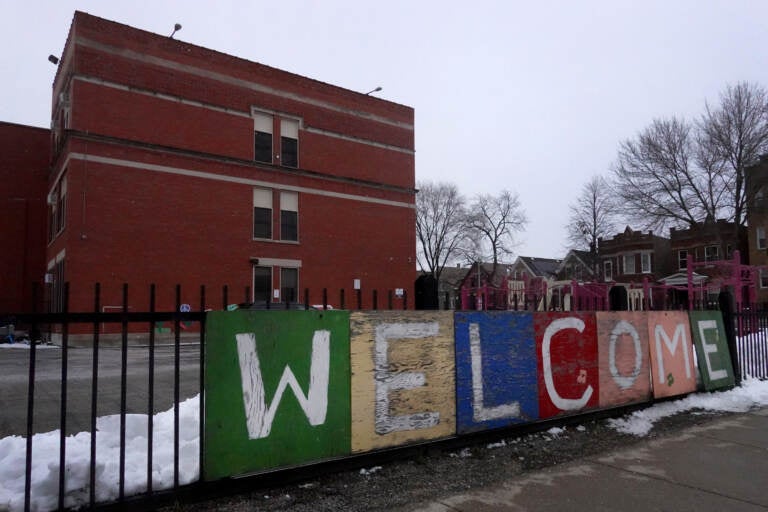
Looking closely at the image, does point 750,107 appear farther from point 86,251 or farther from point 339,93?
point 86,251

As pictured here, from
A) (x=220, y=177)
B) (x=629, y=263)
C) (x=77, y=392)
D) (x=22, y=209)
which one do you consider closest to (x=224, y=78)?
(x=220, y=177)

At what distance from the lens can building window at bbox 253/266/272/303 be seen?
26.6 m

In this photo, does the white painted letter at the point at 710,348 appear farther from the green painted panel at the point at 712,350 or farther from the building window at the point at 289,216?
the building window at the point at 289,216

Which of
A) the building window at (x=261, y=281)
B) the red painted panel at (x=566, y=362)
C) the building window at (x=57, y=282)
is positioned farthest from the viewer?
the building window at (x=261, y=281)

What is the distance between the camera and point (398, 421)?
5.09 metres

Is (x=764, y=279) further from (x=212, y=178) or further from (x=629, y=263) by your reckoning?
(x=212, y=178)

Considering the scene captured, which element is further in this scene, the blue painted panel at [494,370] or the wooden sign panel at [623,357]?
the wooden sign panel at [623,357]

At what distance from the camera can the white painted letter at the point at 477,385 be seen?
224 inches

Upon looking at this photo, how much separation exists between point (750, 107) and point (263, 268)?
31.1 metres

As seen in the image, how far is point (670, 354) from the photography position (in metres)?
7.98

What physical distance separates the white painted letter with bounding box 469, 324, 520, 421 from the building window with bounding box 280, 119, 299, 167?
24.3 meters

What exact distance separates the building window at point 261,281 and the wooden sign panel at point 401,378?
2185 cm

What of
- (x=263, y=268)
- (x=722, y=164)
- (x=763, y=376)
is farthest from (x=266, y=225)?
(x=722, y=164)

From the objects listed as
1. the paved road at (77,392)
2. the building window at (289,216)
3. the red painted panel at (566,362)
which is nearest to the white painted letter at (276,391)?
the red painted panel at (566,362)
